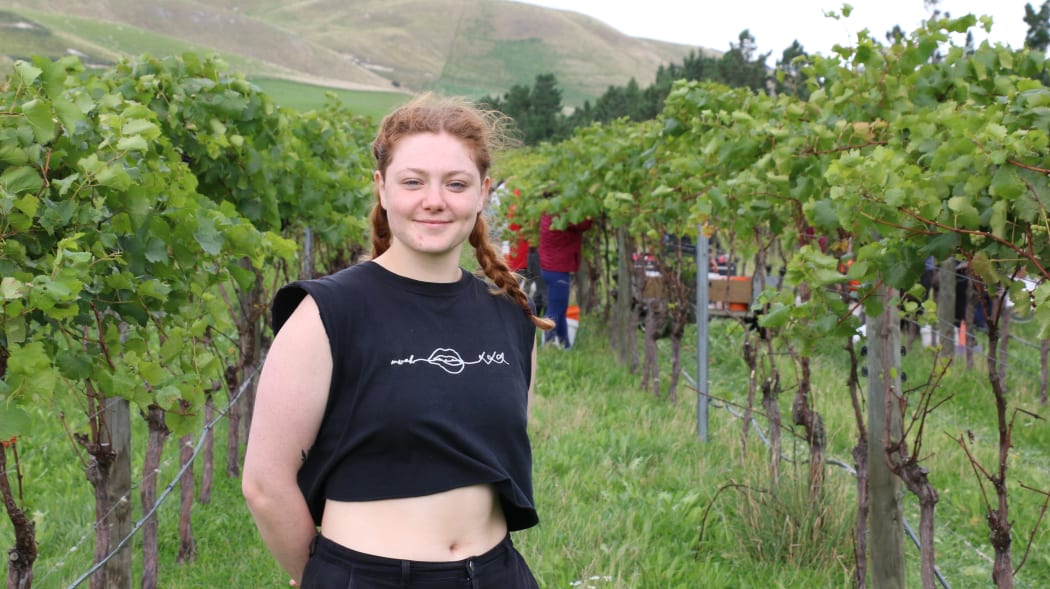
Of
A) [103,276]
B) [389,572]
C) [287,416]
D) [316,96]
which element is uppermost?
[316,96]

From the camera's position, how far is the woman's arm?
78.7 inches

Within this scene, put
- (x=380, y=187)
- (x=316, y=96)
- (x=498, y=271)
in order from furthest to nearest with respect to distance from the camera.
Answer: (x=316, y=96) < (x=498, y=271) < (x=380, y=187)

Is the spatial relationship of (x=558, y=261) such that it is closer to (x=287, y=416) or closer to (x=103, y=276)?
(x=103, y=276)

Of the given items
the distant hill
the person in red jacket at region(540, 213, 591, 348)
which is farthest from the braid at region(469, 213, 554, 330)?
the distant hill

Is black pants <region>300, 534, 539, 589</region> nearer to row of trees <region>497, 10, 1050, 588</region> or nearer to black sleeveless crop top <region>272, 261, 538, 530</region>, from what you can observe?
black sleeveless crop top <region>272, 261, 538, 530</region>

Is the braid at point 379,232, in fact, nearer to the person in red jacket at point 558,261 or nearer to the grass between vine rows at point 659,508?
the grass between vine rows at point 659,508

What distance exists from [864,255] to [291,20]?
18732 cm

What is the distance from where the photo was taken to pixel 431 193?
2.14 m

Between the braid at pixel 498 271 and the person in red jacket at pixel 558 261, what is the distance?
297 inches

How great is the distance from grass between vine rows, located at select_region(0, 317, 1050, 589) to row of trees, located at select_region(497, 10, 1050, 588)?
213 millimetres

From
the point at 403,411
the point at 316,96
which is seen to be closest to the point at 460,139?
the point at 403,411

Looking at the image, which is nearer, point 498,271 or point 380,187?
point 380,187

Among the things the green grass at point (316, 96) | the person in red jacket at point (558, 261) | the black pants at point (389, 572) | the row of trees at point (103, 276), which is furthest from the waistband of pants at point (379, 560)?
the green grass at point (316, 96)

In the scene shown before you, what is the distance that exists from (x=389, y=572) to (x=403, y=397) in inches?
12.6
